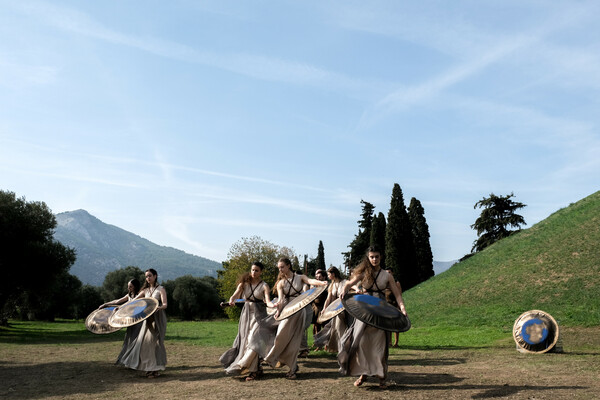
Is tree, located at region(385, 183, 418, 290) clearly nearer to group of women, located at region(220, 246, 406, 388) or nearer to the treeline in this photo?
the treeline

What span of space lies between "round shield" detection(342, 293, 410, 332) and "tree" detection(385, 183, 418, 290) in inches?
1848

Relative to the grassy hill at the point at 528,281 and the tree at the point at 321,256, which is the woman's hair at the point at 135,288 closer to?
the grassy hill at the point at 528,281

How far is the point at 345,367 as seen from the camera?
10031 millimetres

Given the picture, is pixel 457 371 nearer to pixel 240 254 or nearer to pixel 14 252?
pixel 14 252

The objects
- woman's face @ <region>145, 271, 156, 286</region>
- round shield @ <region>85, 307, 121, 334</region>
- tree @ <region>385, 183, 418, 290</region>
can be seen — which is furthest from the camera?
tree @ <region>385, 183, 418, 290</region>

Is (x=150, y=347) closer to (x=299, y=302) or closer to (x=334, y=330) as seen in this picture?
(x=299, y=302)

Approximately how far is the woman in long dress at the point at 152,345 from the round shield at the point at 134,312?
0.67 feet

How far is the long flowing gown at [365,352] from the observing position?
9766 mm

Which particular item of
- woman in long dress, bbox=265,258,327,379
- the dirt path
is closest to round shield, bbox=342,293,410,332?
the dirt path

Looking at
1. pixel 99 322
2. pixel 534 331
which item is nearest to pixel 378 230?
pixel 534 331

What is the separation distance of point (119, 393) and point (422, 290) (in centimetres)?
3850

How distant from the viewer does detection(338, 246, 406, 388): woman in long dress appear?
978 cm

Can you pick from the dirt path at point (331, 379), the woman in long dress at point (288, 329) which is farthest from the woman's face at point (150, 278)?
the woman in long dress at point (288, 329)

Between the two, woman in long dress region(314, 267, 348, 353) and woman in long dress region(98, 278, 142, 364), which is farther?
woman in long dress region(314, 267, 348, 353)
